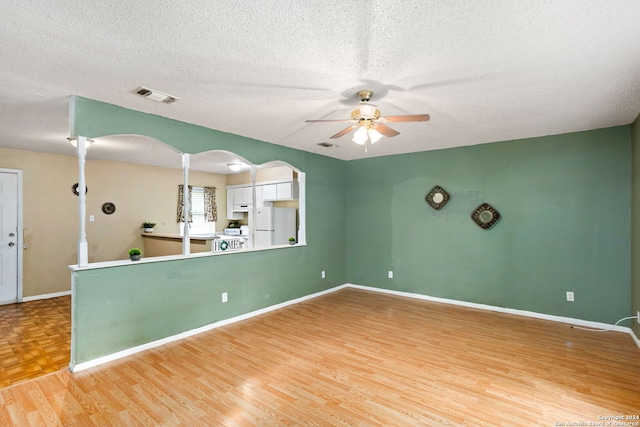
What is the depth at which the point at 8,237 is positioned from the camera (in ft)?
16.8

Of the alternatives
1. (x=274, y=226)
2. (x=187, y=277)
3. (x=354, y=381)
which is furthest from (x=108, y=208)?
(x=354, y=381)

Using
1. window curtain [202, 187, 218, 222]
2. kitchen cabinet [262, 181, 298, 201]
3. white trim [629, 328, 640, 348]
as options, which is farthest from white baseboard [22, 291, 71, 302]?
white trim [629, 328, 640, 348]

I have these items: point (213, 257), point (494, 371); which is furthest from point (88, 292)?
point (494, 371)

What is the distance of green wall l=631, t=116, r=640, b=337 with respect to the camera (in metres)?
3.40

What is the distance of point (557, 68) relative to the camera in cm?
235

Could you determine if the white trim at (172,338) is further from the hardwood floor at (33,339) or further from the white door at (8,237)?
the white door at (8,237)

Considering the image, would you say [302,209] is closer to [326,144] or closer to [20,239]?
[326,144]

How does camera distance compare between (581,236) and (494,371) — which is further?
(581,236)

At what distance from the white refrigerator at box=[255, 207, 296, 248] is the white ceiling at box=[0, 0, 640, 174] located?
7.88 feet

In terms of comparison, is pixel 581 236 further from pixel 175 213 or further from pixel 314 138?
pixel 175 213

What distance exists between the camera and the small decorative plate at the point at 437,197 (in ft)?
16.7

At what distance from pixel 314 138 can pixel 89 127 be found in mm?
2546

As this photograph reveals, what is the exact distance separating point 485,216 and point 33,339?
5.88 m

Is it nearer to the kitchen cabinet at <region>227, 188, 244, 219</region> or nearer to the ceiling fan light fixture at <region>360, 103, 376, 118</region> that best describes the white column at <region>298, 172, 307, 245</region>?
the ceiling fan light fixture at <region>360, 103, 376, 118</region>
